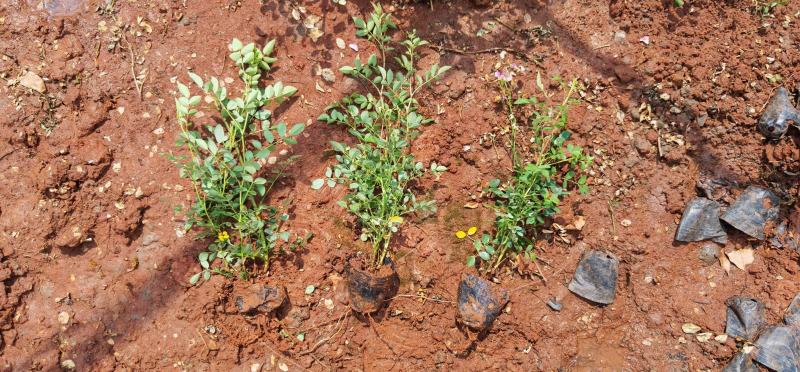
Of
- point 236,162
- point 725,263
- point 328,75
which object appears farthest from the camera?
point 328,75

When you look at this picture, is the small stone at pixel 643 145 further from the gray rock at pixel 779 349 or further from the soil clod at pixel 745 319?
the gray rock at pixel 779 349

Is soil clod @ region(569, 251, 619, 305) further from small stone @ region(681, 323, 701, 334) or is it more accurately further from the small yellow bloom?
the small yellow bloom

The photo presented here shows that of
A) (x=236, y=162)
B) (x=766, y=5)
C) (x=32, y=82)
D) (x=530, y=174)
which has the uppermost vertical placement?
(x=766, y=5)

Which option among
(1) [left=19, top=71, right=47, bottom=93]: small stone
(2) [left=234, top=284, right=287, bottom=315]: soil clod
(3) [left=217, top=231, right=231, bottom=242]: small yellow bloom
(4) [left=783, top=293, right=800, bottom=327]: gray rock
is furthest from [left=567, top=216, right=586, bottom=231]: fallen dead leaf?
(1) [left=19, top=71, right=47, bottom=93]: small stone

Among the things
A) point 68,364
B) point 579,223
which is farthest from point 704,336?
point 68,364

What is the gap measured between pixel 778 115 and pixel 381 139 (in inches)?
85.8

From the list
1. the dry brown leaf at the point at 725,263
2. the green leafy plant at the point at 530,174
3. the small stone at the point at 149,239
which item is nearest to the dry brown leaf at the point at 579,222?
the green leafy plant at the point at 530,174

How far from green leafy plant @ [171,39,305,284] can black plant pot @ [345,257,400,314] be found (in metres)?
0.44

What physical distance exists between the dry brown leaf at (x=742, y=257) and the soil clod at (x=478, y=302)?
4.29 feet

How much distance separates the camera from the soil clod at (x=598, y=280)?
3172mm

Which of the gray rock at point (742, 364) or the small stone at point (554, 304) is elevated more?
the small stone at point (554, 304)

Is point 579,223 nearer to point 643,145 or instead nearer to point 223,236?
point 643,145

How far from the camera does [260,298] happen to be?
3.01 metres

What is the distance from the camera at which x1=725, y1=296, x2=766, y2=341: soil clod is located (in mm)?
3047
